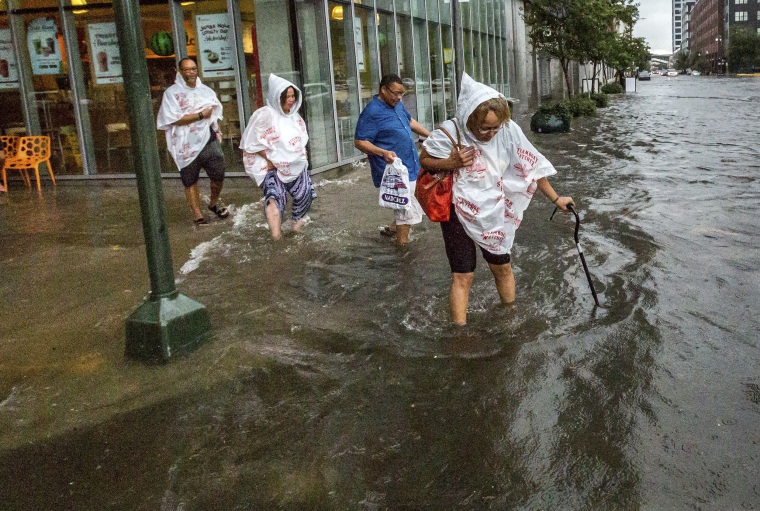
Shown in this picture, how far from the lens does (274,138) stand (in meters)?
7.98

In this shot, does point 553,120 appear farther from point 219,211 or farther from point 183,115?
point 183,115

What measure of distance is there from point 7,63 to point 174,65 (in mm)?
3112

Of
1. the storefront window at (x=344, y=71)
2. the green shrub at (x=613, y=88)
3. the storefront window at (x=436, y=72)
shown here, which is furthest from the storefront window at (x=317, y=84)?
the green shrub at (x=613, y=88)

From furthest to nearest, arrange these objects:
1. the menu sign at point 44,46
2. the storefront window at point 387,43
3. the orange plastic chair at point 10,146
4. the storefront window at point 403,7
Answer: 1. the storefront window at point 403,7
2. the storefront window at point 387,43
3. the menu sign at point 44,46
4. the orange plastic chair at point 10,146

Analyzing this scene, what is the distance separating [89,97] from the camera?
13391 millimetres

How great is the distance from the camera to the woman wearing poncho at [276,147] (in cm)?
796

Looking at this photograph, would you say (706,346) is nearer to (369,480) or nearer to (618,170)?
(369,480)

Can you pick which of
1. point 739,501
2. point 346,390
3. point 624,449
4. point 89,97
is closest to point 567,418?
point 624,449

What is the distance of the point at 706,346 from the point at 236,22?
9356 millimetres

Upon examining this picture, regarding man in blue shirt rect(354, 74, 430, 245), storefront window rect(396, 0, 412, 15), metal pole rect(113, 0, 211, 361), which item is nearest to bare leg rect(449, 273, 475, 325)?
metal pole rect(113, 0, 211, 361)

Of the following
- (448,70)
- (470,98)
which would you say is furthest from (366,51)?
(470,98)

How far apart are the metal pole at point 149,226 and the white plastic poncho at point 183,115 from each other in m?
4.22

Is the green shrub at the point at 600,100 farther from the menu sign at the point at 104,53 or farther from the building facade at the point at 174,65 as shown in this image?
the menu sign at the point at 104,53

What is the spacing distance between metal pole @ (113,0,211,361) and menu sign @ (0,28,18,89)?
396 inches
